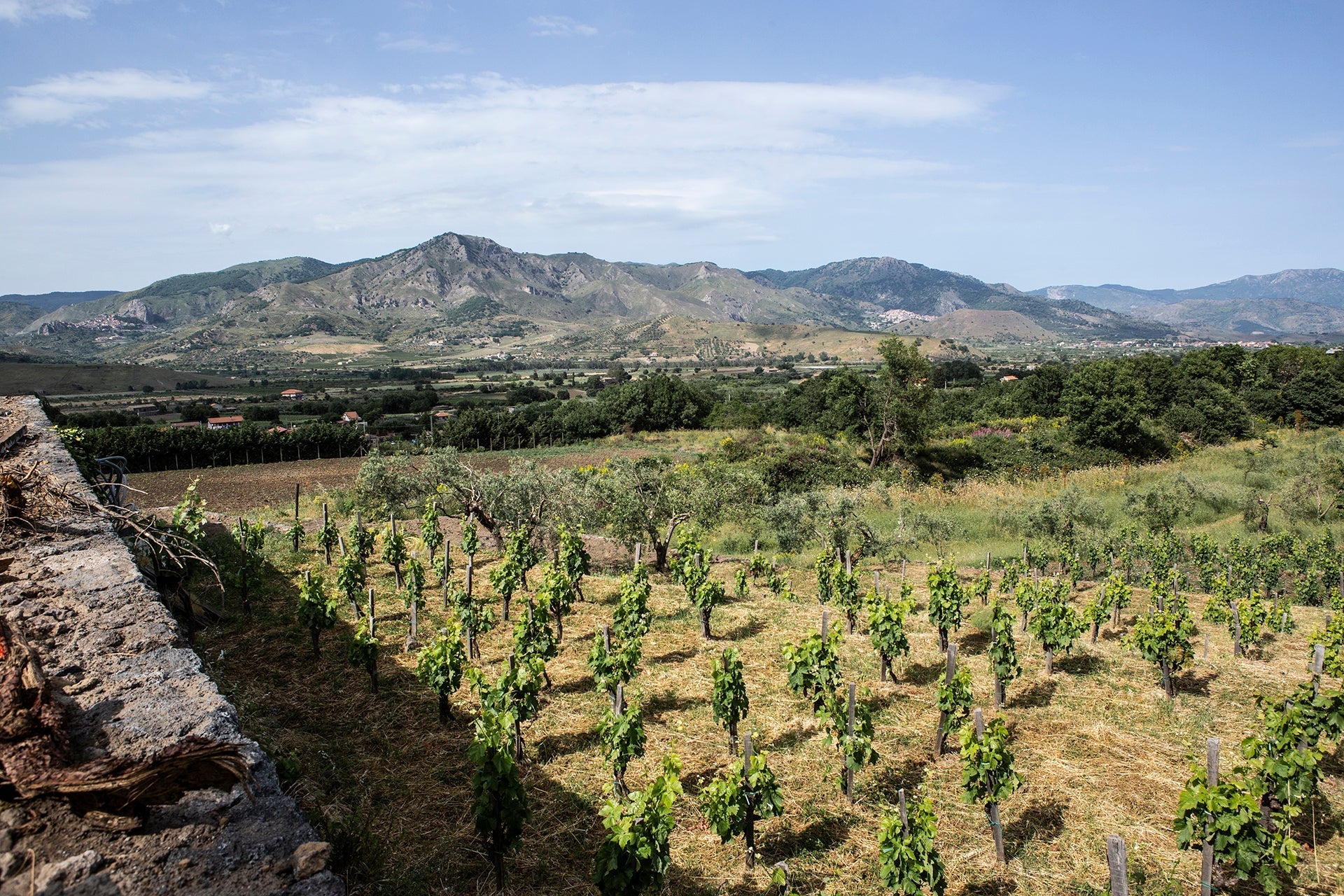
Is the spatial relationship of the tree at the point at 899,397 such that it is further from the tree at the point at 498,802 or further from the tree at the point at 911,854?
the tree at the point at 498,802

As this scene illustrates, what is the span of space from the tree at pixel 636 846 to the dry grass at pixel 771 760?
115 centimetres

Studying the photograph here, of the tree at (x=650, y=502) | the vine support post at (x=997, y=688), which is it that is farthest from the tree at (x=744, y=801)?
the tree at (x=650, y=502)

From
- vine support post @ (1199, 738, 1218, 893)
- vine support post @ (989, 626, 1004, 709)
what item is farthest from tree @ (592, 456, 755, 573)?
vine support post @ (1199, 738, 1218, 893)

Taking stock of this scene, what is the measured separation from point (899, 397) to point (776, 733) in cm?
3431

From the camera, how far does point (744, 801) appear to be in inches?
290

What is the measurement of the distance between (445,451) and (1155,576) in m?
20.6

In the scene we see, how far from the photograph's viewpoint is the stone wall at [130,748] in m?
2.82

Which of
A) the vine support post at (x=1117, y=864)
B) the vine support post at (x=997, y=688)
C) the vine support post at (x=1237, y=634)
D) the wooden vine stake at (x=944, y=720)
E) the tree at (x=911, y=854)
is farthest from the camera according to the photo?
the vine support post at (x=1237, y=634)

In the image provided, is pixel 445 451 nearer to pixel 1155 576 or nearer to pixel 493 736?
pixel 493 736

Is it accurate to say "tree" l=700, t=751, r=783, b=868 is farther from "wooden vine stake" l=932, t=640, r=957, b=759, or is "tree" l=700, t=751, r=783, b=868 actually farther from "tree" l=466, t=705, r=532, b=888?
"wooden vine stake" l=932, t=640, r=957, b=759

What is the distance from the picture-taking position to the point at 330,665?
11969mm

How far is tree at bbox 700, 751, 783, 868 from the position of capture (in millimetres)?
7234

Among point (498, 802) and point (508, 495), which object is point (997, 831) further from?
point (508, 495)

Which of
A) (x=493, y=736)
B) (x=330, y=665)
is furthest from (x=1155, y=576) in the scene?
(x=330, y=665)
